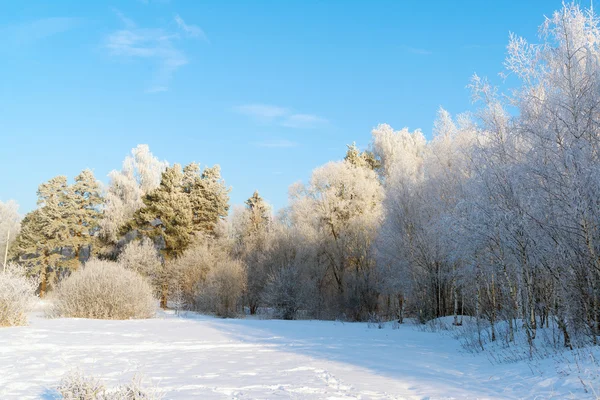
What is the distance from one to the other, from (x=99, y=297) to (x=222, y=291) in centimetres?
912

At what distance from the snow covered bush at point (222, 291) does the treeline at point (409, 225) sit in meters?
0.10

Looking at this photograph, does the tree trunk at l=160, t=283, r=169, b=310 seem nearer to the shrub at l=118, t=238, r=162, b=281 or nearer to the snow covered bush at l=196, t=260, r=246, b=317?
the shrub at l=118, t=238, r=162, b=281

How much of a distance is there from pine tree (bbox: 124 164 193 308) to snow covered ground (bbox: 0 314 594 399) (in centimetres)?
2093

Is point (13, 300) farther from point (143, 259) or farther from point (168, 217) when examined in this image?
point (168, 217)

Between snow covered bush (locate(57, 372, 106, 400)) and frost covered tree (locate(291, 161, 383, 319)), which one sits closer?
snow covered bush (locate(57, 372, 106, 400))

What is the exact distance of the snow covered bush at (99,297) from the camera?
1864 centimetres

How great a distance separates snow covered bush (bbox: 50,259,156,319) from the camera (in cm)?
1864

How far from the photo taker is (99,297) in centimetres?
1877

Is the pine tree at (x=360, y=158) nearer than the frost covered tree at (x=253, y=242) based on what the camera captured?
No

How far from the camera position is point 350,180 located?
105 ft

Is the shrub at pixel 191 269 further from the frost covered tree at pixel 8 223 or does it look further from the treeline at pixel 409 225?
the frost covered tree at pixel 8 223

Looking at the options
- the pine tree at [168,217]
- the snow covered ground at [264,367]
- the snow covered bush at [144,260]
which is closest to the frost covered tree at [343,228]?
the pine tree at [168,217]

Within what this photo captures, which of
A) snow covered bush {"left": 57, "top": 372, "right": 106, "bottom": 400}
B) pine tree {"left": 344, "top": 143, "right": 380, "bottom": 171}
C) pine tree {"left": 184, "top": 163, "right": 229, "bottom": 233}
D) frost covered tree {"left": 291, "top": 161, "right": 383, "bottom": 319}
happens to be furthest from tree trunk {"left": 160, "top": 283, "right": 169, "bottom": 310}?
snow covered bush {"left": 57, "top": 372, "right": 106, "bottom": 400}

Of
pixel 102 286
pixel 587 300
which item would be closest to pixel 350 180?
pixel 102 286
